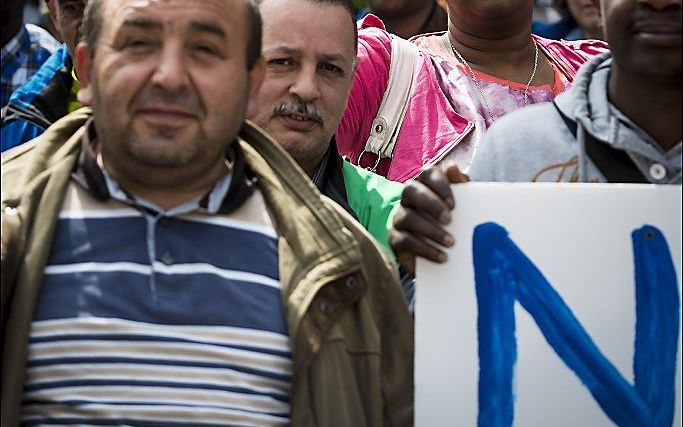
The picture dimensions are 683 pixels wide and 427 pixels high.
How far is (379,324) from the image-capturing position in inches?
123

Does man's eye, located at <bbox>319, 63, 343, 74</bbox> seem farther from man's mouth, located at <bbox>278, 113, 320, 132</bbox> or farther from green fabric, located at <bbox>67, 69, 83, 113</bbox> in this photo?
green fabric, located at <bbox>67, 69, 83, 113</bbox>

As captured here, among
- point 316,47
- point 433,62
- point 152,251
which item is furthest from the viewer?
point 433,62

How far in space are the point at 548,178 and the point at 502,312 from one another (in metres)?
0.30

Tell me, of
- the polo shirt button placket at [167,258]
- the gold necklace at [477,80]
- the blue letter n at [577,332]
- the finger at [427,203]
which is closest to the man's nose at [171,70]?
the polo shirt button placket at [167,258]

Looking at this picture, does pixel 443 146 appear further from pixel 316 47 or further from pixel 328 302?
pixel 328 302

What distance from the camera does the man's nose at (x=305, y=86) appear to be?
13.1ft

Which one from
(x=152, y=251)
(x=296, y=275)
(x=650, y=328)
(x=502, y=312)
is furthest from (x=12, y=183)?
(x=650, y=328)

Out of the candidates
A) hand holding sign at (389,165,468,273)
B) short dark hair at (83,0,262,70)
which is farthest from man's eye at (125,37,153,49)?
hand holding sign at (389,165,468,273)

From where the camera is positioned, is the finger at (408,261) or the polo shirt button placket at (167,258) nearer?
the polo shirt button placket at (167,258)

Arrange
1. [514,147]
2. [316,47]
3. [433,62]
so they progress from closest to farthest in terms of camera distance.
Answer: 1. [514,147]
2. [316,47]
3. [433,62]

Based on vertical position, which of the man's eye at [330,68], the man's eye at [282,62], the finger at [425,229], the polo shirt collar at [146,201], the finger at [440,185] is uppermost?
the finger at [440,185]

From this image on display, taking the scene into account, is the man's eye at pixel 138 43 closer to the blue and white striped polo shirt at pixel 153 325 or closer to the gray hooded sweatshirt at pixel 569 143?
the blue and white striped polo shirt at pixel 153 325

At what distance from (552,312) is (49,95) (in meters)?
2.13

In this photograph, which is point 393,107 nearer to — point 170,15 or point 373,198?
point 373,198
